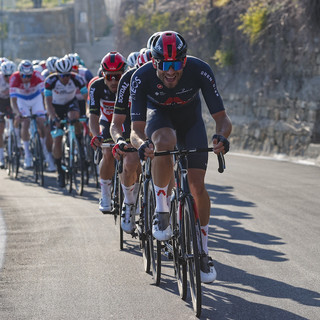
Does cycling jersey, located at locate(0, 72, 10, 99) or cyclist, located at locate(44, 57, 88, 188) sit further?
cycling jersey, located at locate(0, 72, 10, 99)

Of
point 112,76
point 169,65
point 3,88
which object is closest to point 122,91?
point 169,65

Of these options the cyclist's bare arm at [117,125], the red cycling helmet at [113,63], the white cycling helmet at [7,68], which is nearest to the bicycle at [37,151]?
the white cycling helmet at [7,68]

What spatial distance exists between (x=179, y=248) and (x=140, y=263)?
1.56 m

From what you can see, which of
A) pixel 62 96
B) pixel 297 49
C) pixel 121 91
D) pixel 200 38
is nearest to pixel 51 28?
pixel 200 38

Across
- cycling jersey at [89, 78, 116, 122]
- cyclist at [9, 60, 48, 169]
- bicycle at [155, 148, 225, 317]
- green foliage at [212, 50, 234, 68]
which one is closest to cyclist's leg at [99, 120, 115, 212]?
cycling jersey at [89, 78, 116, 122]

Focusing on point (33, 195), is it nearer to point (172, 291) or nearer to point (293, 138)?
point (172, 291)

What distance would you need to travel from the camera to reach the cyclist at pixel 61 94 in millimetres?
12805

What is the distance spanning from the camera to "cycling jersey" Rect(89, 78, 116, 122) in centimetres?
938

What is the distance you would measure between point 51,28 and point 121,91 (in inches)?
2732

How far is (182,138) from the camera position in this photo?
6.27m

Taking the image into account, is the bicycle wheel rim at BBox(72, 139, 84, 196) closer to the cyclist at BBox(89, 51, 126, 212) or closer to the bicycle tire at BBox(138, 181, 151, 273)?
the cyclist at BBox(89, 51, 126, 212)

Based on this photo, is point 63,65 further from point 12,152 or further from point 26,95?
point 12,152

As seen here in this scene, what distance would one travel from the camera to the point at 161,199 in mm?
6039

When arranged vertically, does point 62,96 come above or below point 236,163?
above
